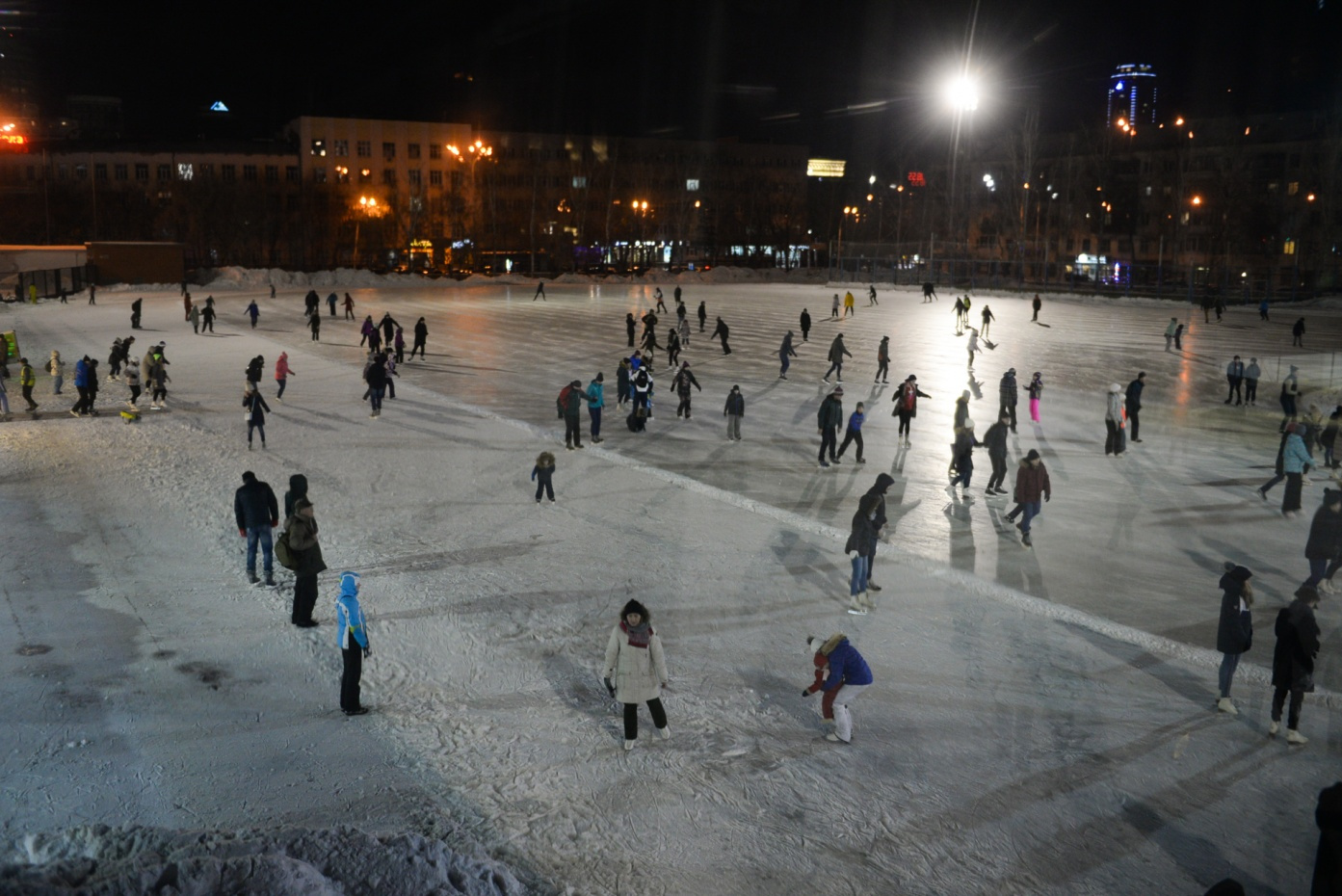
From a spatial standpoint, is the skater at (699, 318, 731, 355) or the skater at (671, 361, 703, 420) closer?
the skater at (671, 361, 703, 420)

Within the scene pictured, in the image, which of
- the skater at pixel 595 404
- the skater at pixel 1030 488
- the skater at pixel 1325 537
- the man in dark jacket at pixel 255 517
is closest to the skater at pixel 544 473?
the skater at pixel 595 404

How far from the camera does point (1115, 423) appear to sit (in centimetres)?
1684

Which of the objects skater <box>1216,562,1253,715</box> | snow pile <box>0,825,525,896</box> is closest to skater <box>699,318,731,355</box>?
skater <box>1216,562,1253,715</box>

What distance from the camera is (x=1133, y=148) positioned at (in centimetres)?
8531

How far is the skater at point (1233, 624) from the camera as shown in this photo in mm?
7602

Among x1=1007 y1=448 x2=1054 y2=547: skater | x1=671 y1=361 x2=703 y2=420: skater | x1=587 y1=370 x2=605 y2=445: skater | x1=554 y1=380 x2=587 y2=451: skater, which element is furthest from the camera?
x1=671 y1=361 x2=703 y2=420: skater

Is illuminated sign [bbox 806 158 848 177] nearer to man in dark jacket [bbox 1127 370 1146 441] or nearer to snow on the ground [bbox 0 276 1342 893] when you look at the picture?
snow on the ground [bbox 0 276 1342 893]

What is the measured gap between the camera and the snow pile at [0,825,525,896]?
4457 mm

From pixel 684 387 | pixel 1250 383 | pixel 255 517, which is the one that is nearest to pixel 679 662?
pixel 255 517

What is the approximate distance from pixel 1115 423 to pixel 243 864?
15.6 metres

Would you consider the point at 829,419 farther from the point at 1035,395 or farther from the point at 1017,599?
the point at 1035,395

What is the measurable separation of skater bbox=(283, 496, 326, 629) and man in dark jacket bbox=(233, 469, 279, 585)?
121 cm

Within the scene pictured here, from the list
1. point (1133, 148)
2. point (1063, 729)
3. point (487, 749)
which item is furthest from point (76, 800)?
point (1133, 148)

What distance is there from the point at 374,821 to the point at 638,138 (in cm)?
10668
